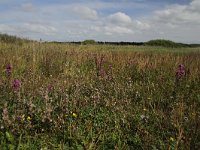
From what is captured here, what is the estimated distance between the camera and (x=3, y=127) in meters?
4.16

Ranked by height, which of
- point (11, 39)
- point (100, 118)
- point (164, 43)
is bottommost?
point (100, 118)

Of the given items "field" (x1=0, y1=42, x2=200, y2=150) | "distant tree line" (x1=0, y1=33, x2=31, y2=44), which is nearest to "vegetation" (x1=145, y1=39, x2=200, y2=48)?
"distant tree line" (x1=0, y1=33, x2=31, y2=44)

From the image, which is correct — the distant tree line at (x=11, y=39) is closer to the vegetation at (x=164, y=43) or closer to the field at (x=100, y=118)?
the field at (x=100, y=118)

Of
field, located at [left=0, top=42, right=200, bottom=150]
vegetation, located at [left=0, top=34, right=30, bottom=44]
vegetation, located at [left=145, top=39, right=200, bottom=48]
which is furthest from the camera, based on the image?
vegetation, located at [left=145, top=39, right=200, bottom=48]

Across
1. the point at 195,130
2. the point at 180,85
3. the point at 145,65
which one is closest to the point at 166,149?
the point at 195,130

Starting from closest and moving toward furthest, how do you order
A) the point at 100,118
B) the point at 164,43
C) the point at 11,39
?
the point at 100,118, the point at 11,39, the point at 164,43

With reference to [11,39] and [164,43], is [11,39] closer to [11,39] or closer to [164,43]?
[11,39]

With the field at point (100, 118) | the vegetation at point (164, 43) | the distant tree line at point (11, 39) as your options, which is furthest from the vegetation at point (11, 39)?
the vegetation at point (164, 43)

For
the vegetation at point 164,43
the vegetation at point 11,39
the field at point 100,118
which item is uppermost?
the vegetation at point 11,39

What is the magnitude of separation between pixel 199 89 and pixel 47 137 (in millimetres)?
3508

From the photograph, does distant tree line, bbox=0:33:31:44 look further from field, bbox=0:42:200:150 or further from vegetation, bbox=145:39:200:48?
vegetation, bbox=145:39:200:48

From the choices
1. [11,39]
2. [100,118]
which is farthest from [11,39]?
[100,118]

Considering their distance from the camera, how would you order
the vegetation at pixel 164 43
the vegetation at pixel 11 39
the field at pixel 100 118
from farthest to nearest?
the vegetation at pixel 164 43 < the vegetation at pixel 11 39 < the field at pixel 100 118

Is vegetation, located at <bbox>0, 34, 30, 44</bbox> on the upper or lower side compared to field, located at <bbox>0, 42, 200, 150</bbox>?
upper
